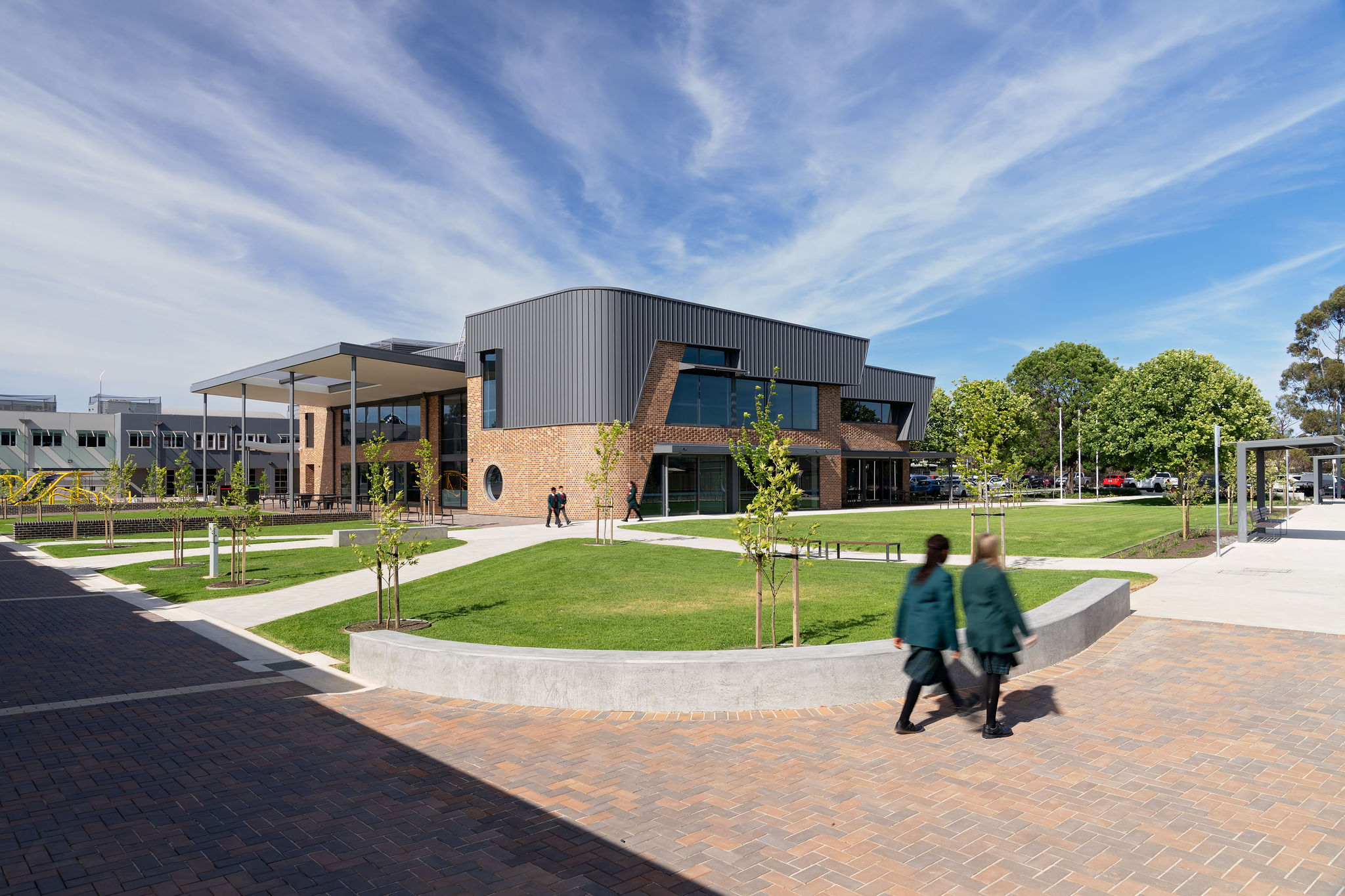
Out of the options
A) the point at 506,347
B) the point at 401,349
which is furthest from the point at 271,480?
the point at 506,347

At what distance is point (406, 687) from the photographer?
7605 mm

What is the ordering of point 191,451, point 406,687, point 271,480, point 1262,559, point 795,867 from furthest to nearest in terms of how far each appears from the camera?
1. point 191,451
2. point 271,480
3. point 1262,559
4. point 406,687
5. point 795,867

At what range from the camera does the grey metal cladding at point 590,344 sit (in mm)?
30781

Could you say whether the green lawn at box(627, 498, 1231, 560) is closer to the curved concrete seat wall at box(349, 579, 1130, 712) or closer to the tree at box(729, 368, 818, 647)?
the tree at box(729, 368, 818, 647)

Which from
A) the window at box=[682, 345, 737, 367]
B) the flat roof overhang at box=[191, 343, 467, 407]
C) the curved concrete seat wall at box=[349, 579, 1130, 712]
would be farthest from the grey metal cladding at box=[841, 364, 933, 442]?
the curved concrete seat wall at box=[349, 579, 1130, 712]

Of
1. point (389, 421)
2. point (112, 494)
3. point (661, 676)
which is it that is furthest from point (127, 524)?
point (661, 676)

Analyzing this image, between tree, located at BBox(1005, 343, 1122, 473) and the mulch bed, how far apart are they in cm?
6778

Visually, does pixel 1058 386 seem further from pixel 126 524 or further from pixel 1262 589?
pixel 126 524

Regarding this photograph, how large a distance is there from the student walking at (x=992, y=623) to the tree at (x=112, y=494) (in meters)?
23.9

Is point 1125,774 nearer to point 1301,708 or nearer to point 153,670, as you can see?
point 1301,708

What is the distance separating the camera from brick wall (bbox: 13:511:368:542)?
2530cm

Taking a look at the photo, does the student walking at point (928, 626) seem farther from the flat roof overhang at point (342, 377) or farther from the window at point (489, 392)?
the window at point (489, 392)

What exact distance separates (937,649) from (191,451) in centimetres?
7835

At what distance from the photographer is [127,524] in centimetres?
2781
